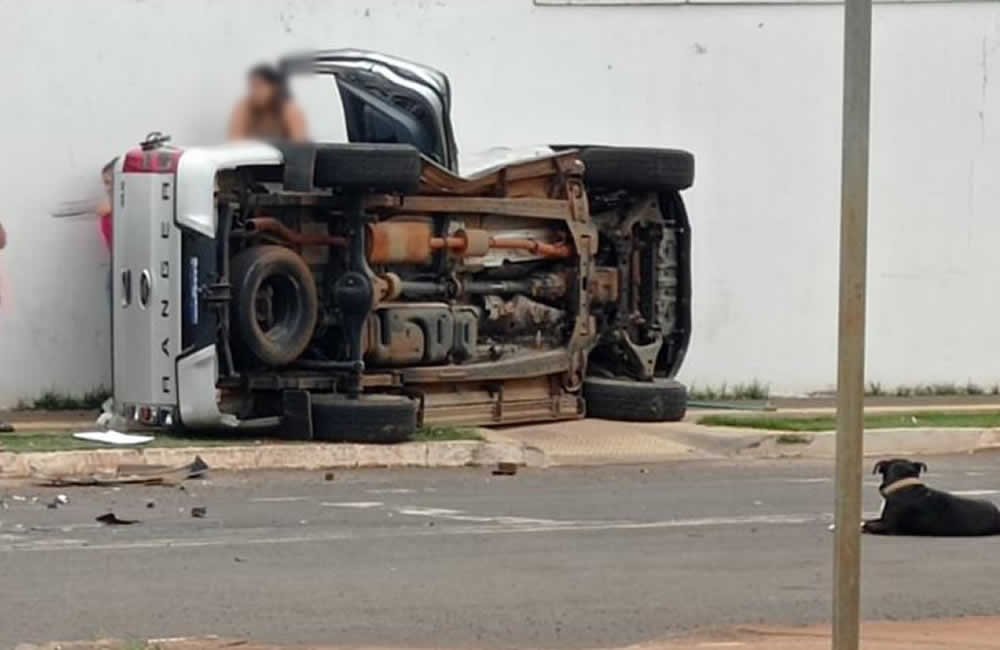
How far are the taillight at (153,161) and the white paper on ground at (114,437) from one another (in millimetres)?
1855

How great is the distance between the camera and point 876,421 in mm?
18625

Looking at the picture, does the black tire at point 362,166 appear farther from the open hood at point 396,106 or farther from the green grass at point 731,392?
the green grass at point 731,392

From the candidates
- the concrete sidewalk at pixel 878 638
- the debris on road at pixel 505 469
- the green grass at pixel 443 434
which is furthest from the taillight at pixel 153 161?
the concrete sidewalk at pixel 878 638

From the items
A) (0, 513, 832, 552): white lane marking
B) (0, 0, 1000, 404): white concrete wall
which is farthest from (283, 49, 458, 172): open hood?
(0, 513, 832, 552): white lane marking

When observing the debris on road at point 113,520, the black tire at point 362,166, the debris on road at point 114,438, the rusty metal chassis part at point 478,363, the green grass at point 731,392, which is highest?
the black tire at point 362,166

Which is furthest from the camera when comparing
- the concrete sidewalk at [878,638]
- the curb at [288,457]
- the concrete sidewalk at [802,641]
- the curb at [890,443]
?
the curb at [890,443]

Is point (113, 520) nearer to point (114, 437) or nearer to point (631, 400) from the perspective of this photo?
point (114, 437)

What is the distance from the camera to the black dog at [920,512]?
12.1m

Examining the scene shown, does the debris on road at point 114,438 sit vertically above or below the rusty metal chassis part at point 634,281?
below

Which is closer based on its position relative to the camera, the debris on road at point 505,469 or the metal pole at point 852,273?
the metal pole at point 852,273

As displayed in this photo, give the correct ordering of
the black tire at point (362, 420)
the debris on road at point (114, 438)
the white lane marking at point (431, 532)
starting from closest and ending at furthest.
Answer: the white lane marking at point (431, 532) → the debris on road at point (114, 438) → the black tire at point (362, 420)

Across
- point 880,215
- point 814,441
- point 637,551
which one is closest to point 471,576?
point 637,551

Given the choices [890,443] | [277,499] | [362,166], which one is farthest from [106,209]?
[890,443]

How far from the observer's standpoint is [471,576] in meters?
10.6
